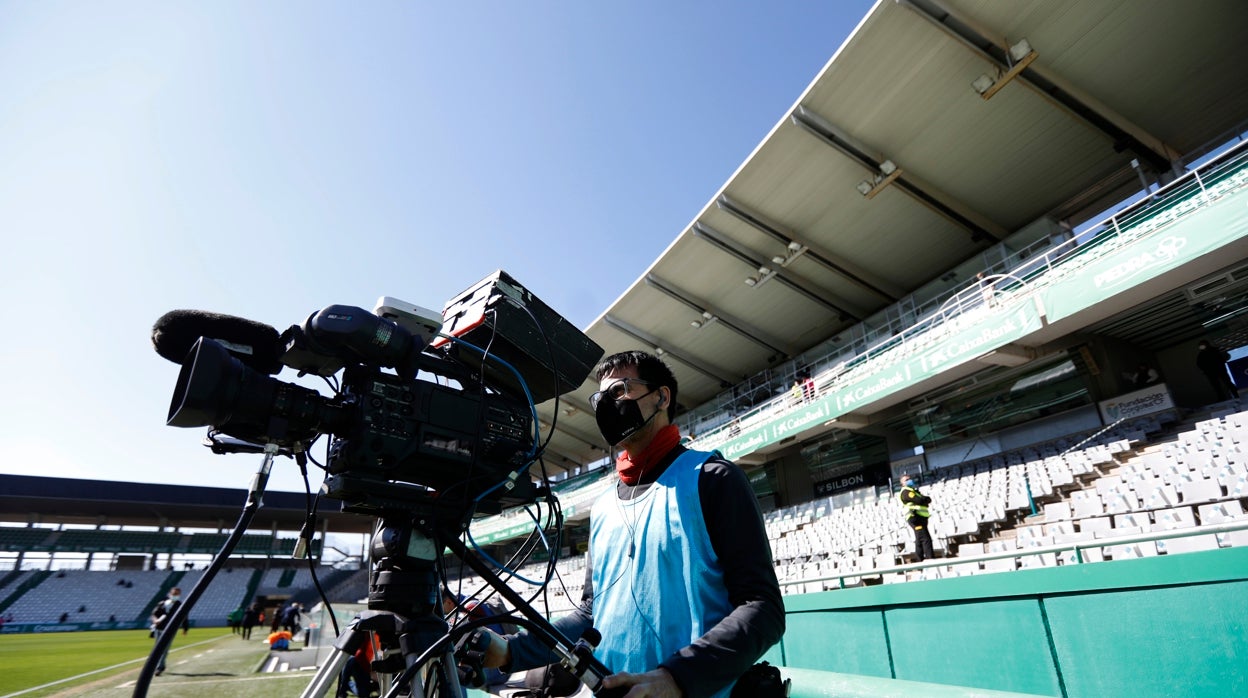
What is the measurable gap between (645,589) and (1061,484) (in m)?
9.03

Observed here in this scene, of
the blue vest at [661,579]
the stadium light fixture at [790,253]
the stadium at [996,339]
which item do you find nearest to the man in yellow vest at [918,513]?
the stadium at [996,339]

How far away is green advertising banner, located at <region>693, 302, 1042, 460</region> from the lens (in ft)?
27.6

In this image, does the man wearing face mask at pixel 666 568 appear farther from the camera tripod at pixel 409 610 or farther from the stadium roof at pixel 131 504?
the stadium roof at pixel 131 504

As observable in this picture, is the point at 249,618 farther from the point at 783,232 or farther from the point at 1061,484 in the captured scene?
the point at 1061,484

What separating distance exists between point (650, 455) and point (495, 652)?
1.89ft

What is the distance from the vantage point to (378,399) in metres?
1.29

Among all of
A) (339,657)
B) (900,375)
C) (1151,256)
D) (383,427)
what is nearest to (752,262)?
(900,375)

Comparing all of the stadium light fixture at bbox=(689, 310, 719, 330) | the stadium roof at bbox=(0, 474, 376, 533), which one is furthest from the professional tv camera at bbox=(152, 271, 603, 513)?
the stadium roof at bbox=(0, 474, 376, 533)

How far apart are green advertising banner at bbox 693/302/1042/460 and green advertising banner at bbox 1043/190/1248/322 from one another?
1.64 feet

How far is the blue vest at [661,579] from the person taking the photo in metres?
1.22

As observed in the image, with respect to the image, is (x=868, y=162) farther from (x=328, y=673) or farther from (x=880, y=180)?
(x=328, y=673)

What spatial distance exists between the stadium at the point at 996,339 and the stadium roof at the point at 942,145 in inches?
1.9

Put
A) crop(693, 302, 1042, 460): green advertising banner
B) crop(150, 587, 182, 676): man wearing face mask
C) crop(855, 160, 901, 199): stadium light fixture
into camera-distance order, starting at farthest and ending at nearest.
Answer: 1. crop(855, 160, 901, 199): stadium light fixture
2. crop(693, 302, 1042, 460): green advertising banner
3. crop(150, 587, 182, 676): man wearing face mask

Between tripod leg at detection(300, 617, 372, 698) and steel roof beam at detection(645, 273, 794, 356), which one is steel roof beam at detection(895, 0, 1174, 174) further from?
tripod leg at detection(300, 617, 372, 698)
